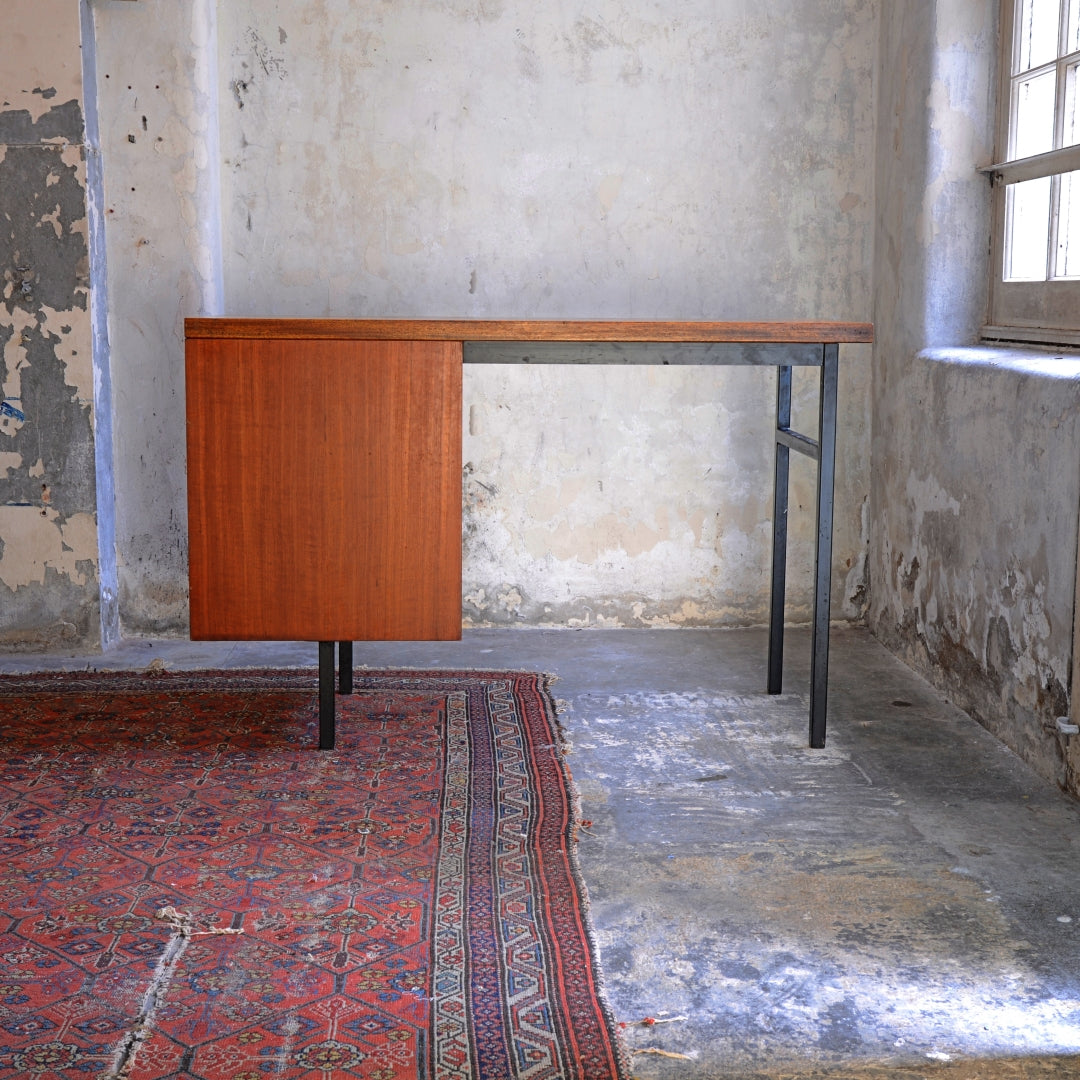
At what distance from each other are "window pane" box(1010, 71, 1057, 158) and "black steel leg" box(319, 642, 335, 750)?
2.57m

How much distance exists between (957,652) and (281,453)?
Answer: 211cm

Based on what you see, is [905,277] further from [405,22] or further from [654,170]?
[405,22]

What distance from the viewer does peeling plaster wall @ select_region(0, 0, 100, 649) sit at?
162 inches

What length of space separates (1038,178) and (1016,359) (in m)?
0.60

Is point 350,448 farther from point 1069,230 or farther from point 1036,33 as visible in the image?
point 1036,33

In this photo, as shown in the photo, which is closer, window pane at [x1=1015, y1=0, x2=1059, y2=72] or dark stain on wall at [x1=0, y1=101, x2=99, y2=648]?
window pane at [x1=1015, y1=0, x2=1059, y2=72]

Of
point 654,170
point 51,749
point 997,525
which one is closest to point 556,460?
point 654,170

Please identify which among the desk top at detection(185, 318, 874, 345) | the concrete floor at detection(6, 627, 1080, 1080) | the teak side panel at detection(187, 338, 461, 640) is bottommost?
the concrete floor at detection(6, 627, 1080, 1080)

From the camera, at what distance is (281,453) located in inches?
122

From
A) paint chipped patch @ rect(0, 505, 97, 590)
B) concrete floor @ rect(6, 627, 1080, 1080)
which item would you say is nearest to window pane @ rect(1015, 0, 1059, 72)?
concrete floor @ rect(6, 627, 1080, 1080)

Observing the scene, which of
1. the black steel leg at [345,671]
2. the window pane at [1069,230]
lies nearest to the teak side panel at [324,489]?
the black steel leg at [345,671]

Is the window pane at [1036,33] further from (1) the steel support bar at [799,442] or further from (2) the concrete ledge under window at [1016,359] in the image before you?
(1) the steel support bar at [799,442]

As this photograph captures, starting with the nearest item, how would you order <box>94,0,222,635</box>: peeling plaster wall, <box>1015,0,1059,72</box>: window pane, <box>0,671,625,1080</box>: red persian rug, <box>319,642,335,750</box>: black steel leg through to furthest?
<box>0,671,625,1080</box>: red persian rug
<box>319,642,335,750</box>: black steel leg
<box>1015,0,1059,72</box>: window pane
<box>94,0,222,635</box>: peeling plaster wall

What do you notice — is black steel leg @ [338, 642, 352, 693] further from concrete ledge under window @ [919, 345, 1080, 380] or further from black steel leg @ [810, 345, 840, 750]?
concrete ledge under window @ [919, 345, 1080, 380]
